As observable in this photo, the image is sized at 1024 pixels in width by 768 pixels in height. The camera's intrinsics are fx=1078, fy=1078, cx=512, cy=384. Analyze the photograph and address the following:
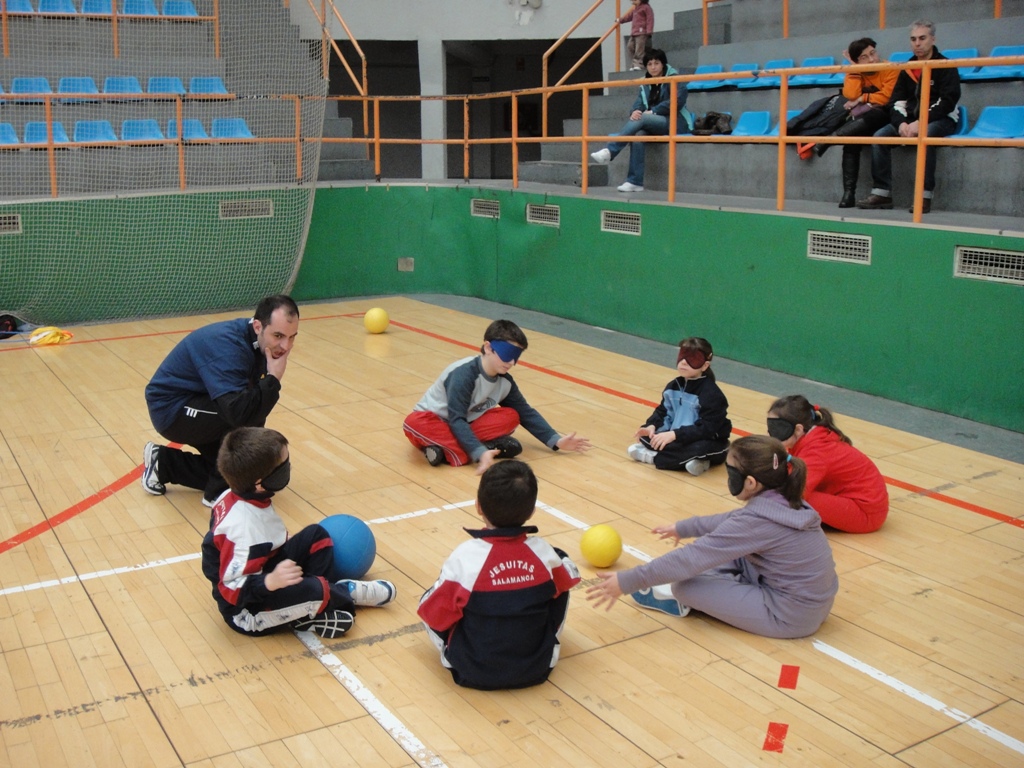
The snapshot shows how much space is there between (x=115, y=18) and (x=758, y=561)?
45.8 feet

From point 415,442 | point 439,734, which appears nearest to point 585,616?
point 439,734

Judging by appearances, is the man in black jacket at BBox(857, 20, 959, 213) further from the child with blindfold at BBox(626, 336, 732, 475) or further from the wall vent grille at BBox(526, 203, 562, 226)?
the wall vent grille at BBox(526, 203, 562, 226)

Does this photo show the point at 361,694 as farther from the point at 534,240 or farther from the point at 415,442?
the point at 534,240

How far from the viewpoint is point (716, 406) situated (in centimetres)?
699

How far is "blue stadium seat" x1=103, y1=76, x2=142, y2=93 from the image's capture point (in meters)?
15.2

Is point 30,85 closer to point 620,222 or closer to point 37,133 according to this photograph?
point 37,133

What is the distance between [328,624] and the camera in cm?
483

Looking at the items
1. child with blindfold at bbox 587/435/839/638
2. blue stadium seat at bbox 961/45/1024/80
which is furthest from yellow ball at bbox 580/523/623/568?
blue stadium seat at bbox 961/45/1024/80

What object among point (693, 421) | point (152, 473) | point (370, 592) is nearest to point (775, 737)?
point (370, 592)

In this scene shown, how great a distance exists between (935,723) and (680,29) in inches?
530

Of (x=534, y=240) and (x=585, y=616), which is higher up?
(x=534, y=240)

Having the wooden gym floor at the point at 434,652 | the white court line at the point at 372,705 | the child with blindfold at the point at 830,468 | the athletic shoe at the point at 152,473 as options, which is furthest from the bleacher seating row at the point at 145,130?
the white court line at the point at 372,705

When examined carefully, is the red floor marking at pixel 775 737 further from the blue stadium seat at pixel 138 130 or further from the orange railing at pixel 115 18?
the orange railing at pixel 115 18

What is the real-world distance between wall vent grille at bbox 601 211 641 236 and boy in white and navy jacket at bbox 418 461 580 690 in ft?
24.4
